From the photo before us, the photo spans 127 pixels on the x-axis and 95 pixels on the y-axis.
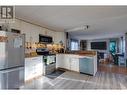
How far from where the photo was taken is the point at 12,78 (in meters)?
2.91

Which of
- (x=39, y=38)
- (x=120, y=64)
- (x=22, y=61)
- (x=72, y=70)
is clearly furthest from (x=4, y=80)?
(x=120, y=64)

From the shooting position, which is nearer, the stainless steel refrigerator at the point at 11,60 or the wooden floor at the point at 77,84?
the stainless steel refrigerator at the point at 11,60

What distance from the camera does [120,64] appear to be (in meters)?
7.56

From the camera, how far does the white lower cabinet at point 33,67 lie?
404cm

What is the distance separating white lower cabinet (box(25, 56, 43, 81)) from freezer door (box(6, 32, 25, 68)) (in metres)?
0.83

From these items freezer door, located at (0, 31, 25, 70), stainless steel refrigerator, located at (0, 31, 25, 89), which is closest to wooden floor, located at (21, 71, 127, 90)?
stainless steel refrigerator, located at (0, 31, 25, 89)

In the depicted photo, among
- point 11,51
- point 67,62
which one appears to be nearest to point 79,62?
point 67,62

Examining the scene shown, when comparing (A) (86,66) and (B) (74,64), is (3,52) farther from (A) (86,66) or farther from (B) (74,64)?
(B) (74,64)

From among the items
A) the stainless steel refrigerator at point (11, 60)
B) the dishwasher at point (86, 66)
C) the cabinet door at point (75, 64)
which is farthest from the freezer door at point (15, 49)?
the cabinet door at point (75, 64)

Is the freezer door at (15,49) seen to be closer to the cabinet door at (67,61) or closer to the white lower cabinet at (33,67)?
the white lower cabinet at (33,67)

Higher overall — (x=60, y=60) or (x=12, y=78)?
(x=60, y=60)

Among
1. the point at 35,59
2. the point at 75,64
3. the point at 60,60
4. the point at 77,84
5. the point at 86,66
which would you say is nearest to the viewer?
the point at 77,84

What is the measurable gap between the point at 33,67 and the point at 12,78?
57.2 inches

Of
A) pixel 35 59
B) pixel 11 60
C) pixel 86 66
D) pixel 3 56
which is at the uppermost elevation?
pixel 3 56
